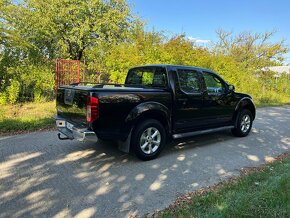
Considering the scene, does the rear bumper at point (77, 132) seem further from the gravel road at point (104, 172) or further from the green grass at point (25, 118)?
the green grass at point (25, 118)

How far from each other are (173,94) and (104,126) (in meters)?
1.71

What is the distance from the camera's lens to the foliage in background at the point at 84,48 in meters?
11.6

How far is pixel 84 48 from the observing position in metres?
18.0

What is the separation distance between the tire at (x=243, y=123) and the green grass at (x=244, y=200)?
323 centimetres

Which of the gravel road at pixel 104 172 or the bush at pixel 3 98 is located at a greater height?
the bush at pixel 3 98

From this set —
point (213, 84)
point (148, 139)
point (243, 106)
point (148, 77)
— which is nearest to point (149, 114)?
point (148, 139)

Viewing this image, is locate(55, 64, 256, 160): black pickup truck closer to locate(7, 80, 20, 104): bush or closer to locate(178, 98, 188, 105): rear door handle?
locate(178, 98, 188, 105): rear door handle

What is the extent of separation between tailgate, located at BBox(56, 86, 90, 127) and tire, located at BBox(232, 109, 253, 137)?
14.6 ft

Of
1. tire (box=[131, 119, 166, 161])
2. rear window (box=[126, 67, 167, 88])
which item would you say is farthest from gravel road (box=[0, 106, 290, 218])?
rear window (box=[126, 67, 167, 88])

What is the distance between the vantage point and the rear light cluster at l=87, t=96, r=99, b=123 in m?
4.70

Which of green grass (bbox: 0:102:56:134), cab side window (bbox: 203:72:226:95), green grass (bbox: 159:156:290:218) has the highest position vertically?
cab side window (bbox: 203:72:226:95)

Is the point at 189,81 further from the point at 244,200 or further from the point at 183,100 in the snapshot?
the point at 244,200

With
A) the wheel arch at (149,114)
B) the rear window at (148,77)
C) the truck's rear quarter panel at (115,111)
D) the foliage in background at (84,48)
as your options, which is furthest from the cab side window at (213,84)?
the foliage in background at (84,48)

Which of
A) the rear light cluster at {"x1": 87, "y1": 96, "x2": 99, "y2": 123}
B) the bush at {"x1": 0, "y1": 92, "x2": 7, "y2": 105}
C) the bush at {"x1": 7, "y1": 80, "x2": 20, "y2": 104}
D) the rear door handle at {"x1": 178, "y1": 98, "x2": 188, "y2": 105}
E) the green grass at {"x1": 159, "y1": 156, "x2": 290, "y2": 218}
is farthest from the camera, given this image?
the bush at {"x1": 7, "y1": 80, "x2": 20, "y2": 104}
